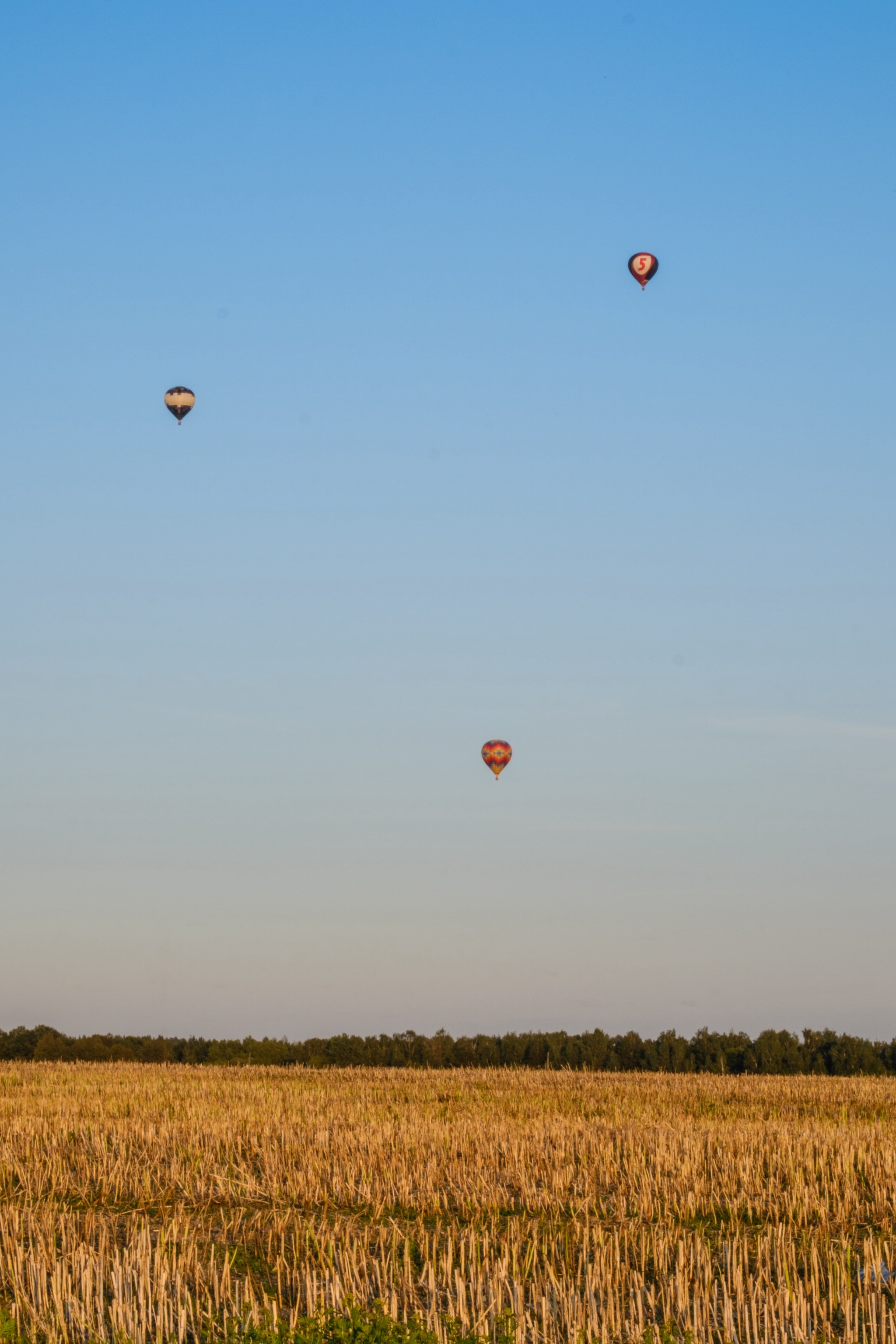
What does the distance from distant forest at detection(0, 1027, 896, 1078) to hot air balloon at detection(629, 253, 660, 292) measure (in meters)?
33.1

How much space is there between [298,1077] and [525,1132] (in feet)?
84.1

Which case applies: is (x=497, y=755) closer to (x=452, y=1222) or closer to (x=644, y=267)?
(x=644, y=267)

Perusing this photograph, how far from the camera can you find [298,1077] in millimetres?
45531

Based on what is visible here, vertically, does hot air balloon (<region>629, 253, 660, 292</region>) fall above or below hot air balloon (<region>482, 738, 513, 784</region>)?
above

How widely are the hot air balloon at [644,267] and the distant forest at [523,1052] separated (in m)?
33.1

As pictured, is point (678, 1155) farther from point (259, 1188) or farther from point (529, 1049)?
point (529, 1049)

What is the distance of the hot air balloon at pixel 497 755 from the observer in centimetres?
4941

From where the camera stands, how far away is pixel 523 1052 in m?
66.6

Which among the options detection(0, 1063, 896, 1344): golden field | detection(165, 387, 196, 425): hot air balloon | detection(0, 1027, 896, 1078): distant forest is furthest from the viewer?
detection(0, 1027, 896, 1078): distant forest

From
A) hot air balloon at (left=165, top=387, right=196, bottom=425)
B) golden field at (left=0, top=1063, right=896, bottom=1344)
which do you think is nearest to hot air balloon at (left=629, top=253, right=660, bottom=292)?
hot air balloon at (left=165, top=387, right=196, bottom=425)

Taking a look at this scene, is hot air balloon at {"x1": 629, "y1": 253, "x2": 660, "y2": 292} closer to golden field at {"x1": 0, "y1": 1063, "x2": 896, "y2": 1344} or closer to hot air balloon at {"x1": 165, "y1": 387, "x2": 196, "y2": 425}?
hot air balloon at {"x1": 165, "y1": 387, "x2": 196, "y2": 425}

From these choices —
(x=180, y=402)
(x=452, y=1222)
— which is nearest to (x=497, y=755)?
→ (x=180, y=402)

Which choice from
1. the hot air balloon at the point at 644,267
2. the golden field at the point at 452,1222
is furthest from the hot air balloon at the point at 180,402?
the golden field at the point at 452,1222

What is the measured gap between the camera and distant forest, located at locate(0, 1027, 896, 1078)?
61.3m
